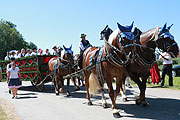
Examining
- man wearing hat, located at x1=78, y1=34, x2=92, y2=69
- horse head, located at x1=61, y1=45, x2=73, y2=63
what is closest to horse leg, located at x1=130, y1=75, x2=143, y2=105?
man wearing hat, located at x1=78, y1=34, x2=92, y2=69

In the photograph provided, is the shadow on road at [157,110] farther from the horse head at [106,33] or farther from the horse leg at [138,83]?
the horse head at [106,33]

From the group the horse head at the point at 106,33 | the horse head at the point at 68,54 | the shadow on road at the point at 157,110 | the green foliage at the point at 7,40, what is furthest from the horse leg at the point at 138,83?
the green foliage at the point at 7,40

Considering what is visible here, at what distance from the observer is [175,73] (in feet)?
51.3

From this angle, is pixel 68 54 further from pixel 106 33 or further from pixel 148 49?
pixel 148 49

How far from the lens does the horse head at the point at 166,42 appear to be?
5.03 metres

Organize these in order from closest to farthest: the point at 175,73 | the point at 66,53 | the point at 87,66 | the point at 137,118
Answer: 1. the point at 137,118
2. the point at 87,66
3. the point at 66,53
4. the point at 175,73

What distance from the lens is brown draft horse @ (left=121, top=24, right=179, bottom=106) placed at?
5.06m

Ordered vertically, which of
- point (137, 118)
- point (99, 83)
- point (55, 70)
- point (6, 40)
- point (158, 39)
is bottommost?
point (137, 118)

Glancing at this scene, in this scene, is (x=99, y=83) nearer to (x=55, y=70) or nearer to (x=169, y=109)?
(x=169, y=109)

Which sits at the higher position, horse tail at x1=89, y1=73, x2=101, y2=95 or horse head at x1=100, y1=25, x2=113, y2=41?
horse head at x1=100, y1=25, x2=113, y2=41

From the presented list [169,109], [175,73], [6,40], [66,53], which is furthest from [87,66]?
[6,40]

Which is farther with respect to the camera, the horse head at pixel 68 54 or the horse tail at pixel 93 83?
the horse head at pixel 68 54

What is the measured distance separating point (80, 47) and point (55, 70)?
81.9 inches

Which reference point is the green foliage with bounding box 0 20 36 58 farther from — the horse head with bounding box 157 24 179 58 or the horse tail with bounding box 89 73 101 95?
the horse head with bounding box 157 24 179 58
